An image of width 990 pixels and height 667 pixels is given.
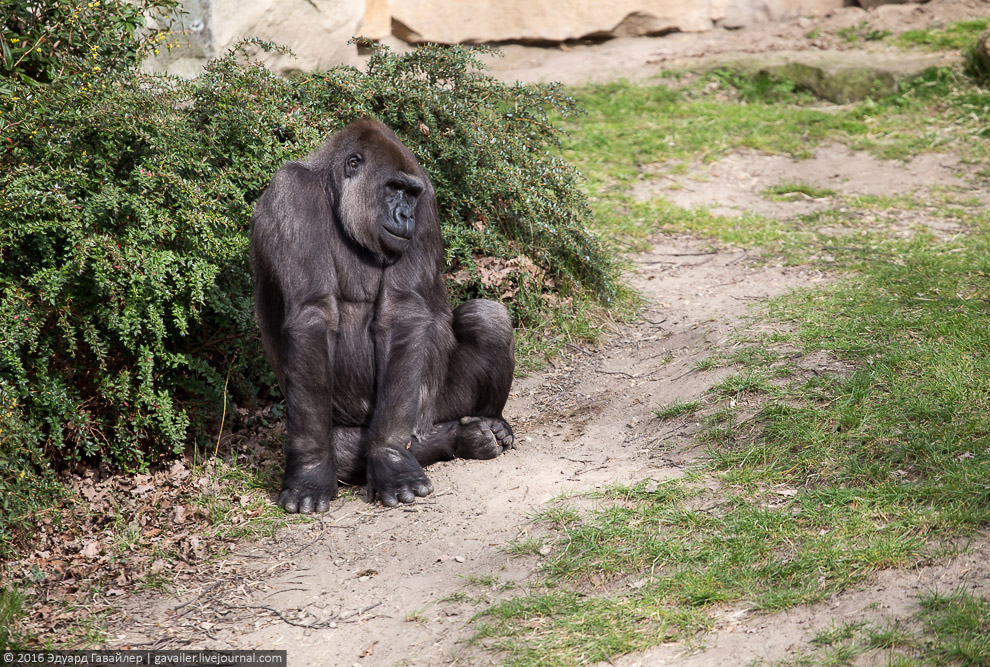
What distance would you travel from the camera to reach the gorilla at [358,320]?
15.0 ft

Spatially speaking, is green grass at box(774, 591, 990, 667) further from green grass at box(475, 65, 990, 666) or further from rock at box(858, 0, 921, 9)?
rock at box(858, 0, 921, 9)

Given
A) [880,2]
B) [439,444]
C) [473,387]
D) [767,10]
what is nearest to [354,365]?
[439,444]

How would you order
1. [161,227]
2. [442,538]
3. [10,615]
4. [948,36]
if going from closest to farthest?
[10,615] < [442,538] < [161,227] < [948,36]

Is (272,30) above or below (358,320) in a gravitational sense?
above

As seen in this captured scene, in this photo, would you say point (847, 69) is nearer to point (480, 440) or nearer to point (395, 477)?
point (480, 440)

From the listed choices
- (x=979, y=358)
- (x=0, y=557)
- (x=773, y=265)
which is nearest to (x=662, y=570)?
(x=979, y=358)

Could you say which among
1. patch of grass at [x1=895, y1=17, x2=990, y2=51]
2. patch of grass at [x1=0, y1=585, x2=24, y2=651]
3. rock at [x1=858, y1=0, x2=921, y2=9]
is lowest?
patch of grass at [x1=0, y1=585, x2=24, y2=651]

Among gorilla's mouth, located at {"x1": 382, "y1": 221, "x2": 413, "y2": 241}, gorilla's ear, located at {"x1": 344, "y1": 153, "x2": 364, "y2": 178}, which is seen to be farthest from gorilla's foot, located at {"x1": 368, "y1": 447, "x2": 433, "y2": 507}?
gorilla's ear, located at {"x1": 344, "y1": 153, "x2": 364, "y2": 178}

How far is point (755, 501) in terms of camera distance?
407 centimetres

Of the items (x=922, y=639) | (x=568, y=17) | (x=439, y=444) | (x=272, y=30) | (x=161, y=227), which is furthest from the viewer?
(x=568, y=17)

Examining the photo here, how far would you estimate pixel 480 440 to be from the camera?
16.1 ft

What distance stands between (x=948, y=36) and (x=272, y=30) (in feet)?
26.3

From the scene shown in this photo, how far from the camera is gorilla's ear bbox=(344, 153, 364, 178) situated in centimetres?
474

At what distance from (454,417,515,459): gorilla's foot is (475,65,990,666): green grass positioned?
738 millimetres
